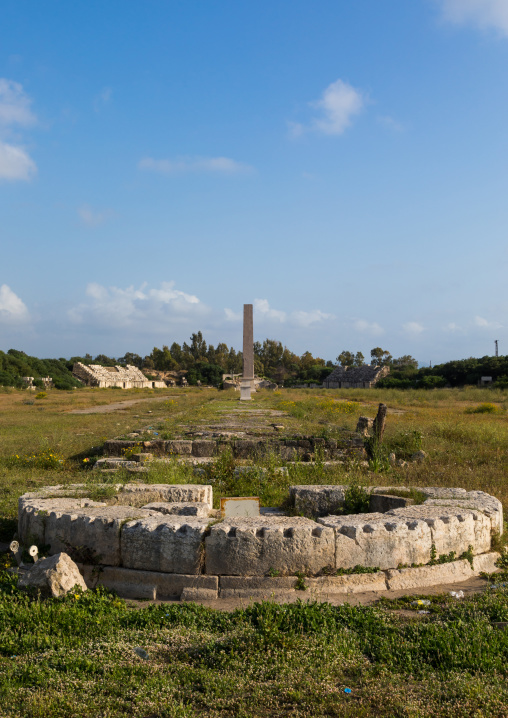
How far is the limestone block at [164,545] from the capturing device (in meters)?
4.58

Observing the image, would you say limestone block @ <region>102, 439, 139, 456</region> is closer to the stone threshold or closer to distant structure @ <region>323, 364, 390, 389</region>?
the stone threshold

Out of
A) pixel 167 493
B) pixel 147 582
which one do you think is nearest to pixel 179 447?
pixel 167 493

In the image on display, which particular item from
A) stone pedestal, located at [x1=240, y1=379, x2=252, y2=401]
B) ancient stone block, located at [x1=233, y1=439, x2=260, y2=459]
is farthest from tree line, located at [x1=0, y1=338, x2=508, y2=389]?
ancient stone block, located at [x1=233, y1=439, x2=260, y2=459]

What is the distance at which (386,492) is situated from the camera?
250 inches

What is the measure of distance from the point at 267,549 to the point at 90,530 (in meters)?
1.73

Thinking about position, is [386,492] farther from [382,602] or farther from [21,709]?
[21,709]

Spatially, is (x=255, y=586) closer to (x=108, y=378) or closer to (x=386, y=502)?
(x=386, y=502)

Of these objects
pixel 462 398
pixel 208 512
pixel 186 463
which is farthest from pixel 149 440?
pixel 462 398

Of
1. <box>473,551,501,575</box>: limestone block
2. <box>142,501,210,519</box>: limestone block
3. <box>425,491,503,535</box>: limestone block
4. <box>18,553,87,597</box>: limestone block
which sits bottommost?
<box>473,551,501,575</box>: limestone block

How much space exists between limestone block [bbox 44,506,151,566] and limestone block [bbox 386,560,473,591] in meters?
2.40

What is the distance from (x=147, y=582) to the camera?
15.3ft

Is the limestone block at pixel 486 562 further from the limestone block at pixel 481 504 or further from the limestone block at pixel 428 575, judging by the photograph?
the limestone block at pixel 481 504

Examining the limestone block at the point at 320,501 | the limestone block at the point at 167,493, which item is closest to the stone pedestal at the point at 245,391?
the limestone block at the point at 167,493

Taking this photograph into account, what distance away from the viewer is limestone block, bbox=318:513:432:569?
458cm
